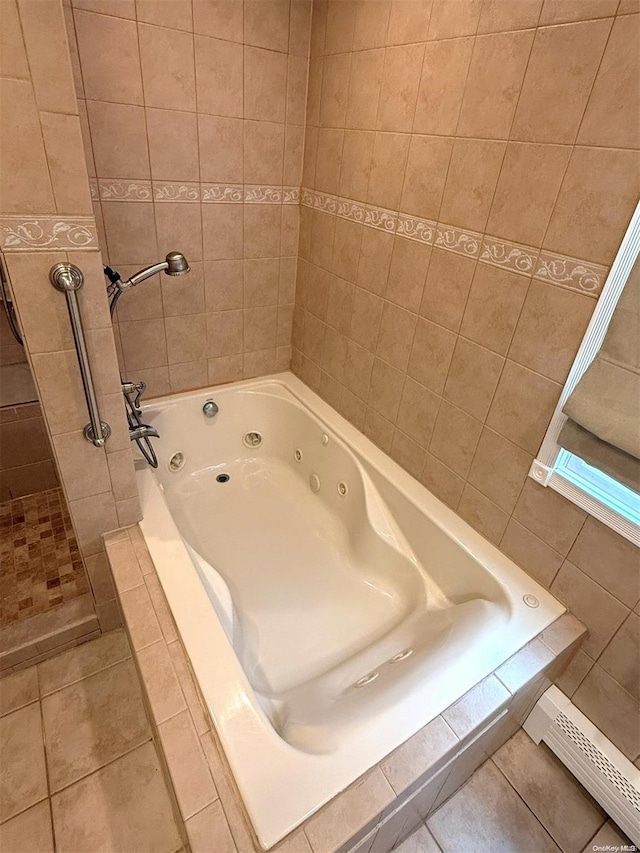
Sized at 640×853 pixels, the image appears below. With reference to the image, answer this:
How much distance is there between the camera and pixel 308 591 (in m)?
1.71

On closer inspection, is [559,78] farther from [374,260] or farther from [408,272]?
[374,260]

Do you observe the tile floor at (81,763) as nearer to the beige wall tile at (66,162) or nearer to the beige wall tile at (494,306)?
the beige wall tile at (66,162)

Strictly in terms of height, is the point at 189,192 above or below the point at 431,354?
above

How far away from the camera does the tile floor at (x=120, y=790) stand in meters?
1.20

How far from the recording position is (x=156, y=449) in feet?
6.73

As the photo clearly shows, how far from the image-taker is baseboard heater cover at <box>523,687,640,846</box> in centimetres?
122

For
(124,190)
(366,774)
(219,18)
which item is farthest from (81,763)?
(219,18)

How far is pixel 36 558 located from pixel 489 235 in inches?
79.4

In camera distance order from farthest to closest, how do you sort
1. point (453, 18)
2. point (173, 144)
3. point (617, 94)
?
point (173, 144), point (453, 18), point (617, 94)

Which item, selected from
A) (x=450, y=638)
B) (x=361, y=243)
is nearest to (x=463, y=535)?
(x=450, y=638)

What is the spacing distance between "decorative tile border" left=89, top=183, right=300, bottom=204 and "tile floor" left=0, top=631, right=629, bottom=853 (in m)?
1.69

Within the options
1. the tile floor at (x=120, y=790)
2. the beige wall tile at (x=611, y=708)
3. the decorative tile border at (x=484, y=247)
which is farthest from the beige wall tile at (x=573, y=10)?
the tile floor at (x=120, y=790)

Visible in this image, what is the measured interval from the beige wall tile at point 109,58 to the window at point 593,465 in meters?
1.59

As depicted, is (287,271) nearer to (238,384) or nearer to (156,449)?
(238,384)
